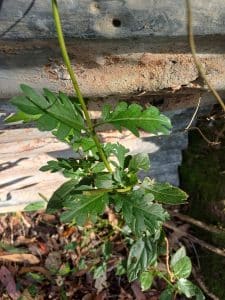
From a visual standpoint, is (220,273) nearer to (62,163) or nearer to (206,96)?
(206,96)

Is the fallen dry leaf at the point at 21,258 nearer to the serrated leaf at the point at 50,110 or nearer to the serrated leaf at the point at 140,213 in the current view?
the serrated leaf at the point at 140,213

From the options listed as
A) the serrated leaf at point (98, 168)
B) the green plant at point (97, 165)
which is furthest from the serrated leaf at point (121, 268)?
the serrated leaf at point (98, 168)

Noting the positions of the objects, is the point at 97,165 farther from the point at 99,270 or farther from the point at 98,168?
the point at 99,270

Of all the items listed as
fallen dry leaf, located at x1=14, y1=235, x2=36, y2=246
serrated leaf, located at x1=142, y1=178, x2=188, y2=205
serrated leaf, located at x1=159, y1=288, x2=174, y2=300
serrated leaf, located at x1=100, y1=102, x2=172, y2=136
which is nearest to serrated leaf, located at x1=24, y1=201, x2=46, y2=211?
fallen dry leaf, located at x1=14, y1=235, x2=36, y2=246

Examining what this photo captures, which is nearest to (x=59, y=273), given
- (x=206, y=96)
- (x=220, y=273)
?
(x=220, y=273)

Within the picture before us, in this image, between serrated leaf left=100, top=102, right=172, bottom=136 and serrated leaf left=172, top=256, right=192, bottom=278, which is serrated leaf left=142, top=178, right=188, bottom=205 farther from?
serrated leaf left=172, top=256, right=192, bottom=278
